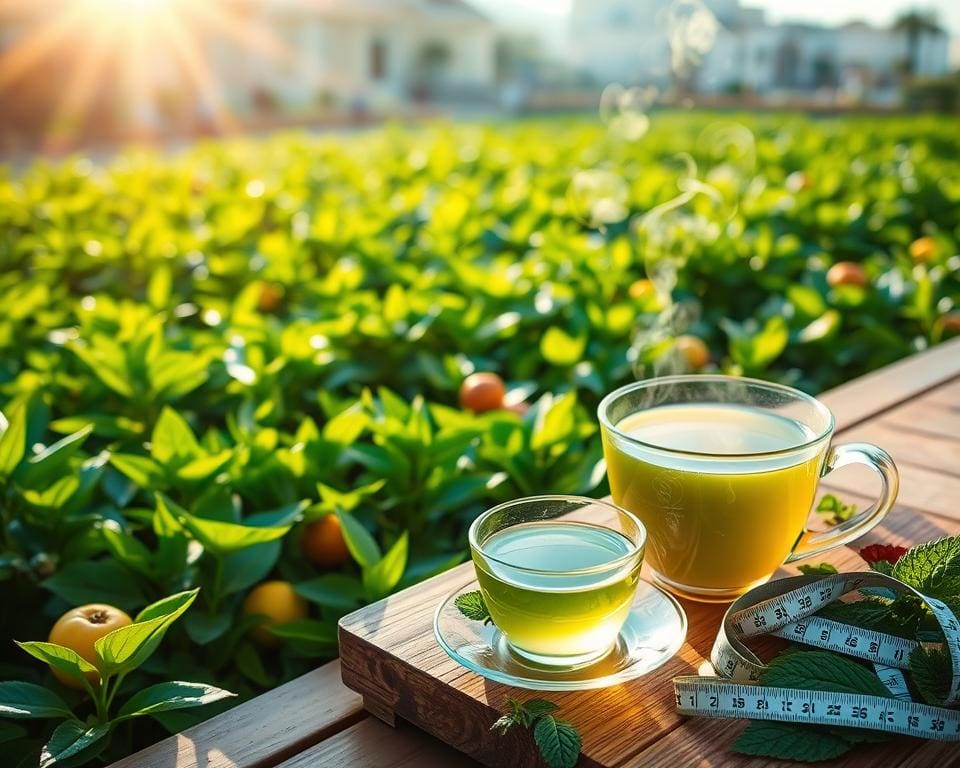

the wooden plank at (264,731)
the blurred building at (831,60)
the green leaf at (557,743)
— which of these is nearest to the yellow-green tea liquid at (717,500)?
the green leaf at (557,743)

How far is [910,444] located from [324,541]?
1187mm

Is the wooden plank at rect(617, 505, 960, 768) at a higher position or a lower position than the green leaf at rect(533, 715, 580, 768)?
lower

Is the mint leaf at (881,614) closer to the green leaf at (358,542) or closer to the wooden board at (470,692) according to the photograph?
the wooden board at (470,692)

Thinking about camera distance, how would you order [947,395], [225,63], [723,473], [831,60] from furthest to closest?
[831,60]
[225,63]
[947,395]
[723,473]

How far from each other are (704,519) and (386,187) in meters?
5.12

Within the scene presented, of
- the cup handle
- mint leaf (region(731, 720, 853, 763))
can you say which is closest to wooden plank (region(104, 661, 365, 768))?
mint leaf (region(731, 720, 853, 763))

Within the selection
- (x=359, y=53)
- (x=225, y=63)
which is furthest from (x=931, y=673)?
(x=359, y=53)

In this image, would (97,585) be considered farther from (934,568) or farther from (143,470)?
(934,568)

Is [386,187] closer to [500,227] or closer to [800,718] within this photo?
[500,227]

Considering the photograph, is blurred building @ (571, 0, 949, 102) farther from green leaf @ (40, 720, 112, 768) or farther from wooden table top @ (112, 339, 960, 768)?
green leaf @ (40, 720, 112, 768)

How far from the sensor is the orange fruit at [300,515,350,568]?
213cm

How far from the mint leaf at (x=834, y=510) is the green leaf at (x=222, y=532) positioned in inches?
34.5

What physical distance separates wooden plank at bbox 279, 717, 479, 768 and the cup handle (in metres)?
0.56

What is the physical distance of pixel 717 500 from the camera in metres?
1.36
